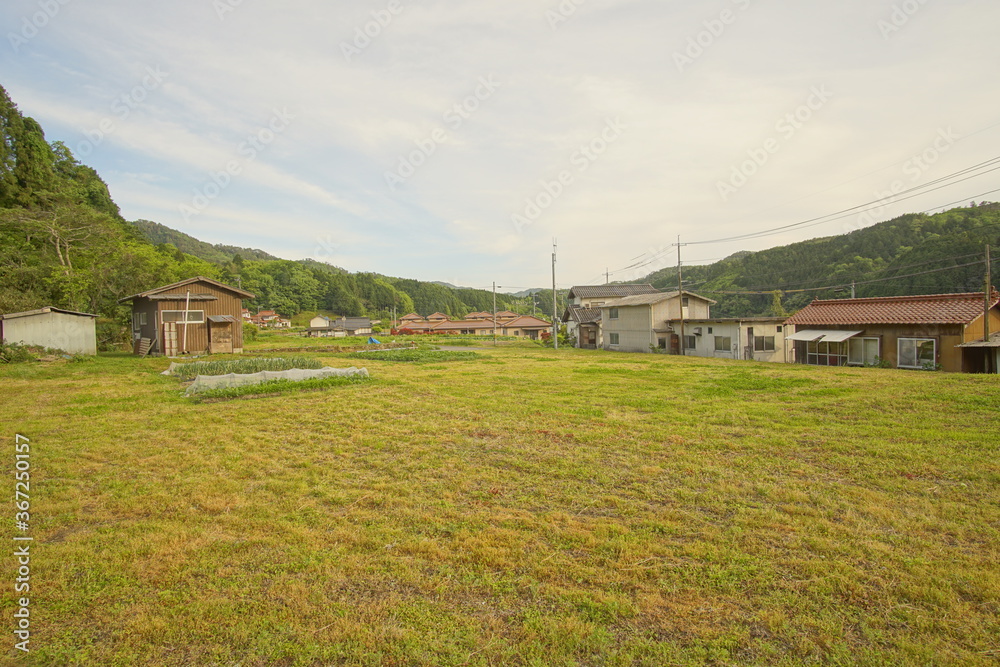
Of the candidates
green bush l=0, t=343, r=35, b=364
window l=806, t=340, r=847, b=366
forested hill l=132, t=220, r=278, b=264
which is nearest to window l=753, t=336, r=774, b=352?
window l=806, t=340, r=847, b=366

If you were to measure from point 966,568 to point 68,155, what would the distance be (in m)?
63.9

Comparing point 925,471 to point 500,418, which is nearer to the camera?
point 925,471

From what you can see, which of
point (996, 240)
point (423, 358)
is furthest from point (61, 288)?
point (996, 240)

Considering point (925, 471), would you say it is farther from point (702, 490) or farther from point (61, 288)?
point (61, 288)

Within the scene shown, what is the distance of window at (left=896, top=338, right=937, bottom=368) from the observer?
63.0ft

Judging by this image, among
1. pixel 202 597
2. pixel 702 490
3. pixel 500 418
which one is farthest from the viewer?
pixel 500 418

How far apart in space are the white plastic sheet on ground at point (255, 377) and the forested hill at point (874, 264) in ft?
94.3

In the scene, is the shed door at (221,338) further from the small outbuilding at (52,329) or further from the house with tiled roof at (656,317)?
the house with tiled roof at (656,317)

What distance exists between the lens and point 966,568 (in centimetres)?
369

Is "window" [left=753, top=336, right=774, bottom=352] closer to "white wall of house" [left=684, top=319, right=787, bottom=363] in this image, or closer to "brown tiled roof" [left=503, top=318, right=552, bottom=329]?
"white wall of house" [left=684, top=319, right=787, bottom=363]

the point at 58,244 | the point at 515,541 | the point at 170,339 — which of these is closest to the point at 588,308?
the point at 170,339

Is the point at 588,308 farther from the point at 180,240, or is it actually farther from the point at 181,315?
the point at 180,240

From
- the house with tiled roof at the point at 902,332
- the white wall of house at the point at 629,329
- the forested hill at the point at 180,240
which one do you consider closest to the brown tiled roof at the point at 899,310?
the house with tiled roof at the point at 902,332

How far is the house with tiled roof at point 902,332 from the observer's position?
724 inches
